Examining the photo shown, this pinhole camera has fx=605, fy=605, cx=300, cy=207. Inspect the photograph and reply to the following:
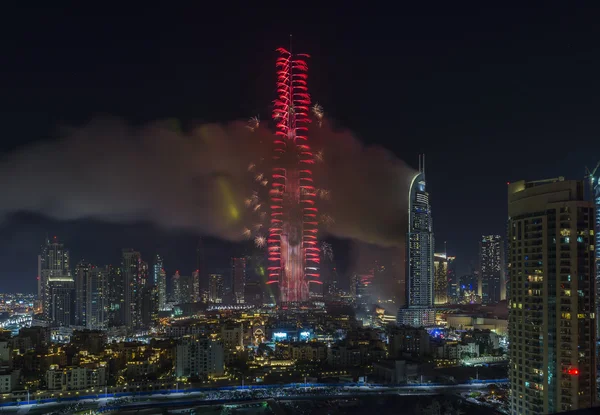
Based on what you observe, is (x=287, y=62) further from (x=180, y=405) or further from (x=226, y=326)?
(x=180, y=405)

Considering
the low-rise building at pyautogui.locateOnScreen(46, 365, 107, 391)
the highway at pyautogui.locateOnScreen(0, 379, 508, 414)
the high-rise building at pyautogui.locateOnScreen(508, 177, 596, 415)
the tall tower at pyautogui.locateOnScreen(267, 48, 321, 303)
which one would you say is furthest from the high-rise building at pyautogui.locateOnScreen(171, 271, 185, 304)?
the high-rise building at pyautogui.locateOnScreen(508, 177, 596, 415)

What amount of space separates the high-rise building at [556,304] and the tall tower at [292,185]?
10.6 m

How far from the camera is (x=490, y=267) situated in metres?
36.2

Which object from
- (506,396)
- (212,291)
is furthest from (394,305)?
(506,396)

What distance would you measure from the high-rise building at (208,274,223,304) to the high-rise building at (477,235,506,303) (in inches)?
608

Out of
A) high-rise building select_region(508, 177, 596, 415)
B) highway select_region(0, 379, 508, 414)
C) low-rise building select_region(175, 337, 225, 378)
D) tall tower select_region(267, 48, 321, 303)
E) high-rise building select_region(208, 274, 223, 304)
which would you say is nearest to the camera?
high-rise building select_region(508, 177, 596, 415)

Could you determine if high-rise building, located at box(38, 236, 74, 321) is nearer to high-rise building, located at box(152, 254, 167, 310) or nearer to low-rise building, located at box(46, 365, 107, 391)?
high-rise building, located at box(152, 254, 167, 310)

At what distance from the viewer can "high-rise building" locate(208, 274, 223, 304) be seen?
34719 mm

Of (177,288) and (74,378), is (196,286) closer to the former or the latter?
(177,288)

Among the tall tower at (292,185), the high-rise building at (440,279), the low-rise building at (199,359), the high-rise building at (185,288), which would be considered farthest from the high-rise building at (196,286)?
the low-rise building at (199,359)

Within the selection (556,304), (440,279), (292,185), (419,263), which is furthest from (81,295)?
(556,304)

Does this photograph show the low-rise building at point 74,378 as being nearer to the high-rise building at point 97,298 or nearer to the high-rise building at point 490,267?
the high-rise building at point 97,298

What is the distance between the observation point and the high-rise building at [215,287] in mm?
34719

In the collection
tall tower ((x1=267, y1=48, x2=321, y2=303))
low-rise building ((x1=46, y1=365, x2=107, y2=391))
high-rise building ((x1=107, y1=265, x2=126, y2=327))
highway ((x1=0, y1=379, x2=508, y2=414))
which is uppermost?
tall tower ((x1=267, y1=48, x2=321, y2=303))
